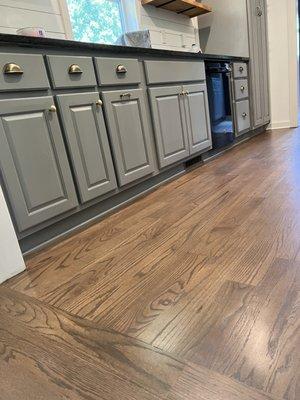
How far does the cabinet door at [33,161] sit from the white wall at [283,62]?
11.0 feet

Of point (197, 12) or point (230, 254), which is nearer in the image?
point (230, 254)

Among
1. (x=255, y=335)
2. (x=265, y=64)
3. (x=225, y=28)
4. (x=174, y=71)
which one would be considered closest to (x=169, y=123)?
(x=174, y=71)

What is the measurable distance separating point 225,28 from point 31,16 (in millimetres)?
2353

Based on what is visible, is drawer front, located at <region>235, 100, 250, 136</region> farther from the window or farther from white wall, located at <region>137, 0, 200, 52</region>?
the window

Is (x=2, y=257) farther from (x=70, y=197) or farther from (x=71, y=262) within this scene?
(x=70, y=197)

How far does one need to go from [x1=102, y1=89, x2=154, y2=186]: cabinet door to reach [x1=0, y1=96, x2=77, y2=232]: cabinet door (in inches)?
13.1

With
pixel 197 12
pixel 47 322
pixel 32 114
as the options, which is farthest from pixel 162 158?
pixel 197 12

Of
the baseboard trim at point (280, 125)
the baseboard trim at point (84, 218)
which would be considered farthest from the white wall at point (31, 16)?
the baseboard trim at point (280, 125)

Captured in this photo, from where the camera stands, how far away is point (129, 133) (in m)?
1.60

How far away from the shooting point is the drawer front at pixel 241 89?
2875mm

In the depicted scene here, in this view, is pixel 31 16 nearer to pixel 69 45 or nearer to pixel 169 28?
pixel 69 45

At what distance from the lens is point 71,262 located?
109cm

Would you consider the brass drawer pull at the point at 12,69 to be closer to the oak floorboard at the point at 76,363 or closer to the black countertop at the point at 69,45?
the black countertop at the point at 69,45

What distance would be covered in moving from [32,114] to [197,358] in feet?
3.33
